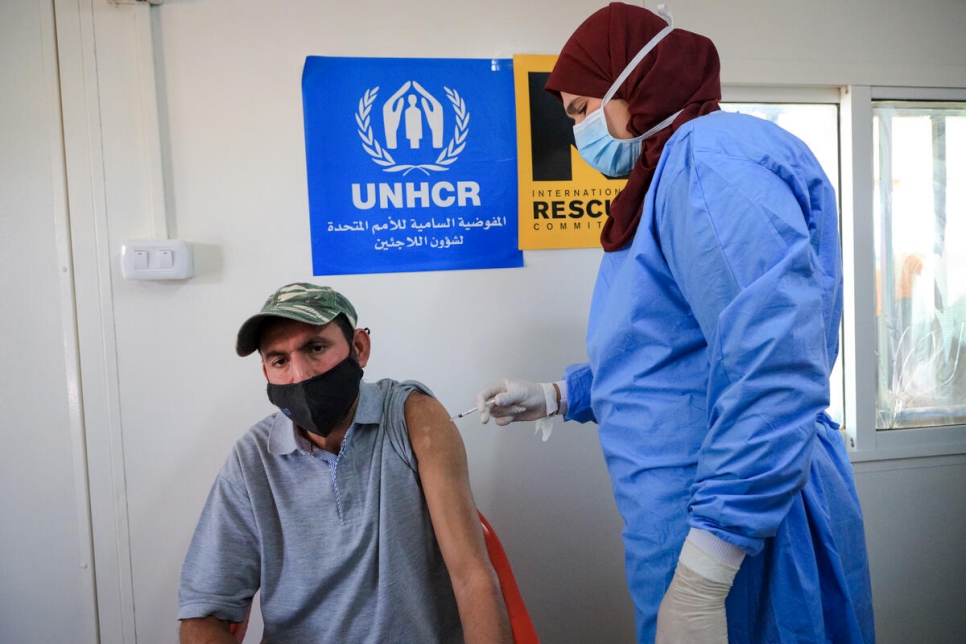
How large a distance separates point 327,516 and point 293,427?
7.9 inches

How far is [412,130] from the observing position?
1810mm

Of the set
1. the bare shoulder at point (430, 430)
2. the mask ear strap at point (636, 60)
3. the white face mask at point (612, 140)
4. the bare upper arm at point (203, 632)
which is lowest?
the bare upper arm at point (203, 632)

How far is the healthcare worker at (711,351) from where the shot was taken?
85 cm

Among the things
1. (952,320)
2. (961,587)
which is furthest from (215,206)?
(961,587)

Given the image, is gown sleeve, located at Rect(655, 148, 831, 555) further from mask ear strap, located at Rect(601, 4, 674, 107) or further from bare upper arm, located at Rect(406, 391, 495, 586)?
bare upper arm, located at Rect(406, 391, 495, 586)

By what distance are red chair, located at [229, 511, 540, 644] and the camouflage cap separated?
532 millimetres

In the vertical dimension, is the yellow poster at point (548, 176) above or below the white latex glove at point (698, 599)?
above

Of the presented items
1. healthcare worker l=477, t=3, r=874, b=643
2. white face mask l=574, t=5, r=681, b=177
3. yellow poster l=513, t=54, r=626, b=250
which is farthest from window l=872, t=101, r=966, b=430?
white face mask l=574, t=5, r=681, b=177

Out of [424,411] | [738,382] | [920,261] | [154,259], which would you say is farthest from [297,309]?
[920,261]

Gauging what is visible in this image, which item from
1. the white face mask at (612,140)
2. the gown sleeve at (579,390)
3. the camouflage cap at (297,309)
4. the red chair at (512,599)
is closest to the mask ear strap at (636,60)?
the white face mask at (612,140)

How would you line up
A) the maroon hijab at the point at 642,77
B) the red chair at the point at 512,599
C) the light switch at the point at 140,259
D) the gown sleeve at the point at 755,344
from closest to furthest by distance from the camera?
the gown sleeve at the point at 755,344 → the maroon hijab at the point at 642,77 → the red chair at the point at 512,599 → the light switch at the point at 140,259

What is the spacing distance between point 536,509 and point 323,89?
1360 millimetres

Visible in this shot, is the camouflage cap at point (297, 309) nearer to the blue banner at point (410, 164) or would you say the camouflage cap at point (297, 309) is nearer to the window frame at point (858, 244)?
the blue banner at point (410, 164)

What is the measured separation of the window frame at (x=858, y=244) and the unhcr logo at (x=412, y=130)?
885mm
